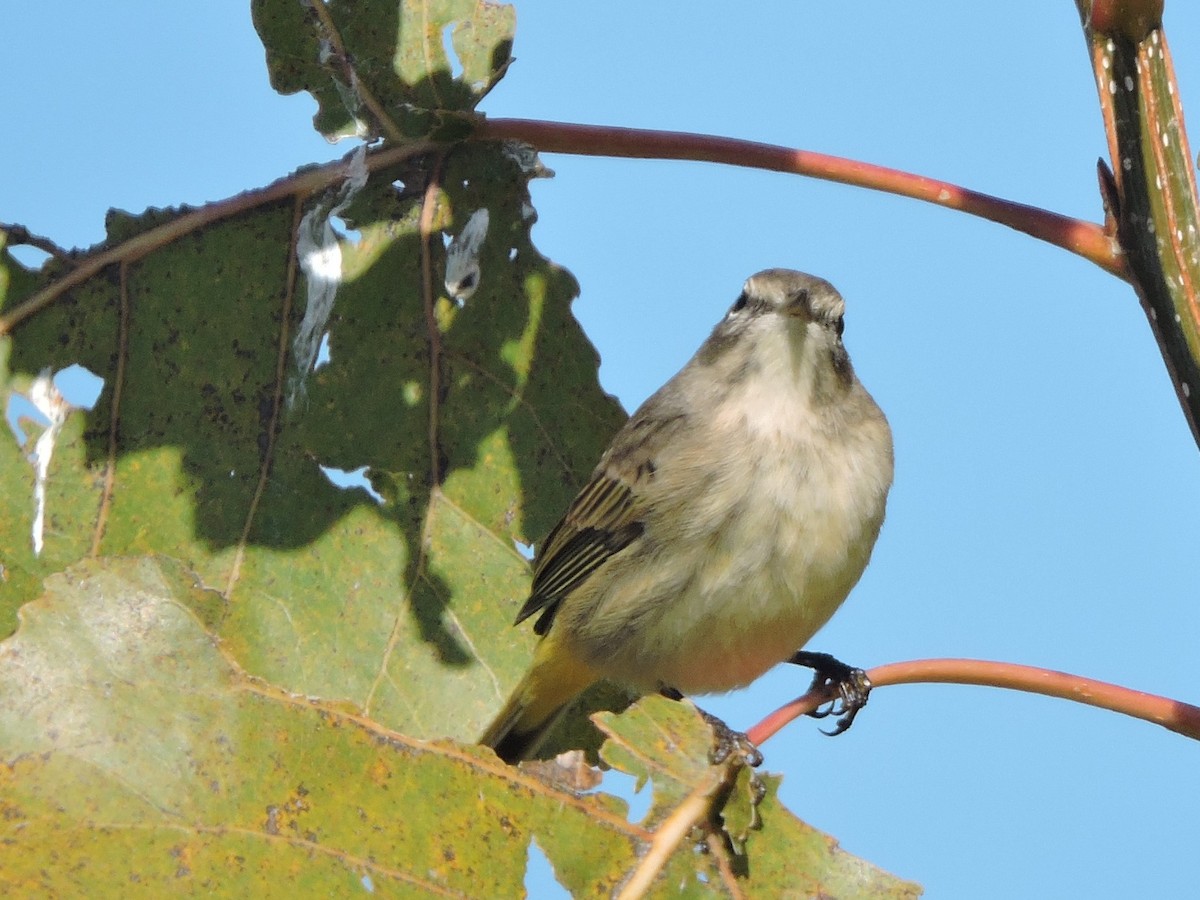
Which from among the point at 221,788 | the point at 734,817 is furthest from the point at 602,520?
the point at 221,788

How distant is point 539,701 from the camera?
4164 mm

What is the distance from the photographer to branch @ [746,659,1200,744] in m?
2.33

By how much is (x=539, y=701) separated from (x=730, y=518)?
92 cm

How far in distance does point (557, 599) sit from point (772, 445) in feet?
2.23

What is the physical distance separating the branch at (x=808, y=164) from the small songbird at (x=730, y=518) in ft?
2.70

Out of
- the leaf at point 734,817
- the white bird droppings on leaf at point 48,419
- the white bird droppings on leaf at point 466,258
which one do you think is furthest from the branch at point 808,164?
the white bird droppings on leaf at point 48,419

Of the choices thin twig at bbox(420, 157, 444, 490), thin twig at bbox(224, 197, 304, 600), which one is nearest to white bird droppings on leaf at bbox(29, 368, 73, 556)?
thin twig at bbox(224, 197, 304, 600)

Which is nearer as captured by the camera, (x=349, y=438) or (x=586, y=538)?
(x=349, y=438)

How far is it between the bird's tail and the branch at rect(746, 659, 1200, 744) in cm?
129

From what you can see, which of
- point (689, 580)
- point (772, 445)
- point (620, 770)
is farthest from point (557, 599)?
→ point (620, 770)

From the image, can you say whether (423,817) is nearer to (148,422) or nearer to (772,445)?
(148,422)

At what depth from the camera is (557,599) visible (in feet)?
12.7

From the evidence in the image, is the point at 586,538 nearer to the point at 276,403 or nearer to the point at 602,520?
the point at 602,520

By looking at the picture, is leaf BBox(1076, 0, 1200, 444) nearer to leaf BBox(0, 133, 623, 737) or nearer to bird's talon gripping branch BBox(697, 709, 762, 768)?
bird's talon gripping branch BBox(697, 709, 762, 768)
